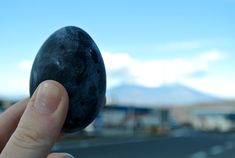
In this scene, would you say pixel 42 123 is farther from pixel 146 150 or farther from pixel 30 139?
pixel 146 150

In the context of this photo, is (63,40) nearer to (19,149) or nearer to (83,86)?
(83,86)

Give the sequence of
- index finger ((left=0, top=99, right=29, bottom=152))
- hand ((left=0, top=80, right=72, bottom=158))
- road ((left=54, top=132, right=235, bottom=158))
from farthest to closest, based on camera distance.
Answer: road ((left=54, top=132, right=235, bottom=158))
index finger ((left=0, top=99, right=29, bottom=152))
hand ((left=0, top=80, right=72, bottom=158))

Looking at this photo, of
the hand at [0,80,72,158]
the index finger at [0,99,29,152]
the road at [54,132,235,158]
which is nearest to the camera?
the hand at [0,80,72,158]

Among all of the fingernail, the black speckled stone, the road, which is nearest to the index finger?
the black speckled stone

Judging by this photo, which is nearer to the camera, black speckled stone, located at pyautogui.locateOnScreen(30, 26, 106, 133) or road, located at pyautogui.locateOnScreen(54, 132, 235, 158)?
black speckled stone, located at pyautogui.locateOnScreen(30, 26, 106, 133)

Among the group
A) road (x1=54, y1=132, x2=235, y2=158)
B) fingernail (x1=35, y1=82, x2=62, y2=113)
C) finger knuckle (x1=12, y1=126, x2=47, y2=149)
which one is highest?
fingernail (x1=35, y1=82, x2=62, y2=113)

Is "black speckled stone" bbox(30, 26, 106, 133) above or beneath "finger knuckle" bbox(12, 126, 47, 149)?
above

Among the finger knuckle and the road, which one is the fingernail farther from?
the road

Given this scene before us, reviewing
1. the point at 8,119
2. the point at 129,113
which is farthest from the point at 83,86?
the point at 129,113
